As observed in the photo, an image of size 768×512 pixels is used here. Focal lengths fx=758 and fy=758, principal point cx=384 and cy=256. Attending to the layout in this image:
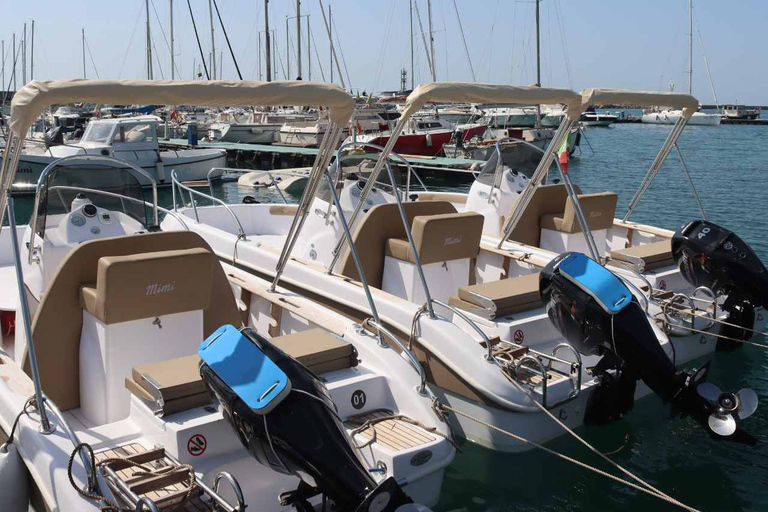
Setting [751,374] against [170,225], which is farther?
[170,225]

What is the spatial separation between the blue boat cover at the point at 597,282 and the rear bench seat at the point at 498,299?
0.97 metres

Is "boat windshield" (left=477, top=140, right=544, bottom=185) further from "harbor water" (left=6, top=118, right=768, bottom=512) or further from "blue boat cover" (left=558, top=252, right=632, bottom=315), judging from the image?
"blue boat cover" (left=558, top=252, right=632, bottom=315)

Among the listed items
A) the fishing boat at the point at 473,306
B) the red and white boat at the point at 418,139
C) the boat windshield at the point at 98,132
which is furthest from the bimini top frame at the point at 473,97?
the red and white boat at the point at 418,139

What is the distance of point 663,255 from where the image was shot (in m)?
7.35

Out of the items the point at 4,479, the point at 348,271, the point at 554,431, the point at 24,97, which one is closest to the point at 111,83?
the point at 24,97

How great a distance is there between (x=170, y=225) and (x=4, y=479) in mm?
4945

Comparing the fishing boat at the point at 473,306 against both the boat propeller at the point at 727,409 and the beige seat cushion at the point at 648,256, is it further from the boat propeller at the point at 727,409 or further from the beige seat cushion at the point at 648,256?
the beige seat cushion at the point at 648,256

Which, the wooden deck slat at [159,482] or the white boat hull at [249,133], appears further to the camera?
the white boat hull at [249,133]

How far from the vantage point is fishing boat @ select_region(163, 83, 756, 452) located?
486 cm

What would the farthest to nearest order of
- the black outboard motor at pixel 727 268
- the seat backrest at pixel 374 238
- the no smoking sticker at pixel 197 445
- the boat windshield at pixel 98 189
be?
the seat backrest at pixel 374 238, the black outboard motor at pixel 727 268, the boat windshield at pixel 98 189, the no smoking sticker at pixel 197 445

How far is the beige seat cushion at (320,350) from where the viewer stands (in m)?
4.50

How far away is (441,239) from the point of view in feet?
21.2

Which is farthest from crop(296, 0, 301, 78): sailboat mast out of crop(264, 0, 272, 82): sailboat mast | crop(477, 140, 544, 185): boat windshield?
crop(477, 140, 544, 185): boat windshield

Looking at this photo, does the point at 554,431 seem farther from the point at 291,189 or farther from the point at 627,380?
the point at 291,189
